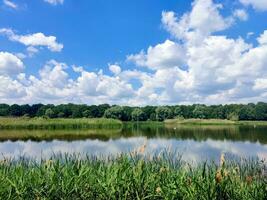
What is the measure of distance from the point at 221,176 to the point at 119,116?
99.7m

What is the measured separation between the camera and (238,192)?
22.9 ft

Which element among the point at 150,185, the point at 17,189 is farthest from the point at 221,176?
the point at 17,189

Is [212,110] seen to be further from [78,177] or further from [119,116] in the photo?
[78,177]

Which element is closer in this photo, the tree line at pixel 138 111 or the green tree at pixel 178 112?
the tree line at pixel 138 111

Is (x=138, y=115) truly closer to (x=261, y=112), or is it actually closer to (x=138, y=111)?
(x=138, y=111)

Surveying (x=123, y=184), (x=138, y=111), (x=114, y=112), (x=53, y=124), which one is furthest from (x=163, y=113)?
(x=123, y=184)

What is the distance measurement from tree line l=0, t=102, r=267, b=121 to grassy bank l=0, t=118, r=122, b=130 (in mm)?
42510

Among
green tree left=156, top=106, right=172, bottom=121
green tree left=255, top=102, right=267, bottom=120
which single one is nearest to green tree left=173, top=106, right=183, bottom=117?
green tree left=156, top=106, right=172, bottom=121

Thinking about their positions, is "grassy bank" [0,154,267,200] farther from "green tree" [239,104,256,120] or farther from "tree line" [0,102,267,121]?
"green tree" [239,104,256,120]

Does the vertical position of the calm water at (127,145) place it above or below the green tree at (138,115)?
below

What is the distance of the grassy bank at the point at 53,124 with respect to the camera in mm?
53969

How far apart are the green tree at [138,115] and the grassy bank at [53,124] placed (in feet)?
155

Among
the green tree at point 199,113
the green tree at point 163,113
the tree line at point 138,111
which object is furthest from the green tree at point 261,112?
the green tree at point 163,113

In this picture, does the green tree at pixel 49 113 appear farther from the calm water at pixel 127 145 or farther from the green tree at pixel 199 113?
the calm water at pixel 127 145
